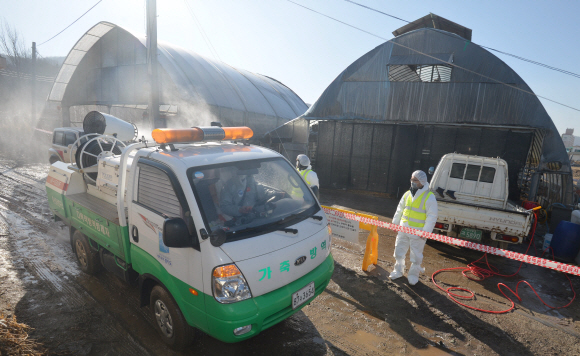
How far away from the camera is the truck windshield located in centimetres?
288

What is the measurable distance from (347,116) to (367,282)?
8608 millimetres

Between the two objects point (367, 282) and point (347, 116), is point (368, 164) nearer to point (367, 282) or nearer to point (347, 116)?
point (347, 116)

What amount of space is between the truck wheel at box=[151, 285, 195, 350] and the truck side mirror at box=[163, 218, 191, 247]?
828mm

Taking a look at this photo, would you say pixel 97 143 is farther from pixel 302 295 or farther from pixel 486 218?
pixel 486 218

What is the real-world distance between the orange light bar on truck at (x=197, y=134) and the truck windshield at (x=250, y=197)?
1.82ft

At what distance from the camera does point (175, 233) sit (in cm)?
255

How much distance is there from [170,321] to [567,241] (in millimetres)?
7676

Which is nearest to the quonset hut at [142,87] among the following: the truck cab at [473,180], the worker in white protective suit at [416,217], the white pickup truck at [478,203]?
the truck cab at [473,180]

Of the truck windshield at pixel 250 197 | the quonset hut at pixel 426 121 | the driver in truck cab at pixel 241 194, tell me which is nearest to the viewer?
the truck windshield at pixel 250 197

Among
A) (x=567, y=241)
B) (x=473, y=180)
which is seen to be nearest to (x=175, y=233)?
(x=473, y=180)

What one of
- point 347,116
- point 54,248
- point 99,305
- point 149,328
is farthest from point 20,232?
point 347,116

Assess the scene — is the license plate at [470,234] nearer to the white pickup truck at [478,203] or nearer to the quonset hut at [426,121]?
the white pickup truck at [478,203]

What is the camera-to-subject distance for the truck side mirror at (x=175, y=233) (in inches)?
100

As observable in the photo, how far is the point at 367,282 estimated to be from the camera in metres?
4.86
